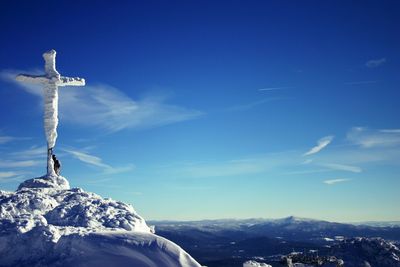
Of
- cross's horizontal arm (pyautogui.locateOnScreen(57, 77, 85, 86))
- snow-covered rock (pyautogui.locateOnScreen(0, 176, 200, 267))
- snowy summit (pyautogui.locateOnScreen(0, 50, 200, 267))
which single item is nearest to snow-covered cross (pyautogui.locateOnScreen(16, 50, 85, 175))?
cross's horizontal arm (pyautogui.locateOnScreen(57, 77, 85, 86))

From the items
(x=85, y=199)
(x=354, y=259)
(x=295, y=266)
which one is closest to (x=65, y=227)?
(x=85, y=199)

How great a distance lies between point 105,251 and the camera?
17.0 meters

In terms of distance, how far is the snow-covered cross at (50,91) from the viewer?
29.4m

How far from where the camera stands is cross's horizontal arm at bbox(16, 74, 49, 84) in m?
29.1

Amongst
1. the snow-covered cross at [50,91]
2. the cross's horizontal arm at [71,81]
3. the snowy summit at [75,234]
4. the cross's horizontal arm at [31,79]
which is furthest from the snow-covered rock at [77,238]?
the cross's horizontal arm at [71,81]

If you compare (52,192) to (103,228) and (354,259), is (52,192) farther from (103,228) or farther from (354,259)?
(354,259)

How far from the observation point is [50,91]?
1166 inches

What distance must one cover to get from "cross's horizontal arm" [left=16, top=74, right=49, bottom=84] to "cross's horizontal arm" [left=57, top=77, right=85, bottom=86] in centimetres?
97

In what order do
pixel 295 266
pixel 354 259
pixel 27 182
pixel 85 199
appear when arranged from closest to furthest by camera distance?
pixel 85 199 → pixel 27 182 → pixel 295 266 → pixel 354 259

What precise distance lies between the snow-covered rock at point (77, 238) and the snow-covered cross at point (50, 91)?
7.01 meters

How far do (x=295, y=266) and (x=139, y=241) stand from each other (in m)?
42.0

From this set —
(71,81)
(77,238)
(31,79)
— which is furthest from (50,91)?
(77,238)

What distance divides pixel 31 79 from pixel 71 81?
254 cm

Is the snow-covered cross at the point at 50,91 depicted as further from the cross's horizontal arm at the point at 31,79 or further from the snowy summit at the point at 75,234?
the snowy summit at the point at 75,234
